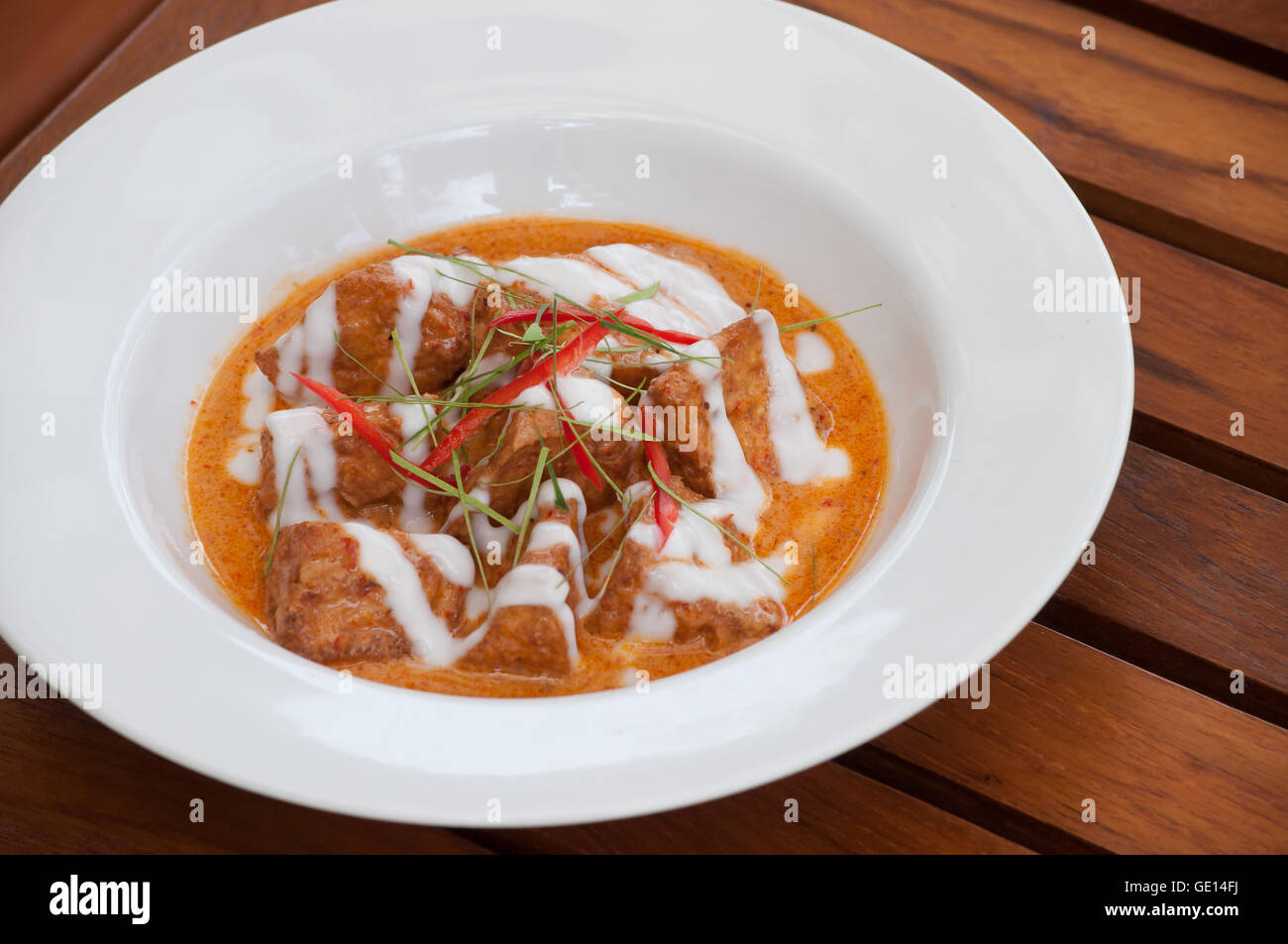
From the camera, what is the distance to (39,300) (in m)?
2.09

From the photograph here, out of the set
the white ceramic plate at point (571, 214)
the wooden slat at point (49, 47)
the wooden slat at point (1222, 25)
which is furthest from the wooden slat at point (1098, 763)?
the wooden slat at point (49, 47)

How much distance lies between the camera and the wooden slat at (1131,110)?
8.13 feet

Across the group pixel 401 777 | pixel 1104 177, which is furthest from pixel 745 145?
pixel 401 777

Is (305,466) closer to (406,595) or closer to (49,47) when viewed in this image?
(406,595)

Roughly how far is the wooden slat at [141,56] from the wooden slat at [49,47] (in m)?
0.10

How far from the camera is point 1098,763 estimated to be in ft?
5.68

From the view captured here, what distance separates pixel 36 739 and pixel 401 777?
66 centimetres

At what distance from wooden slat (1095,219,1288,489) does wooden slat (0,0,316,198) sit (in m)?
2.02

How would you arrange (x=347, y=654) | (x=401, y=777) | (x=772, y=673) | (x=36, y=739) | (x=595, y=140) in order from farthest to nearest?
(x=595, y=140), (x=347, y=654), (x=36, y=739), (x=772, y=673), (x=401, y=777)

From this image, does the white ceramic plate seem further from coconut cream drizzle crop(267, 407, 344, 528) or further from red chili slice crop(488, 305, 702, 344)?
red chili slice crop(488, 305, 702, 344)

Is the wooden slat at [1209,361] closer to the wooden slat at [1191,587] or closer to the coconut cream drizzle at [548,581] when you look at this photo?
the wooden slat at [1191,587]

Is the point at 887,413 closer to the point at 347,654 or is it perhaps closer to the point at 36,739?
the point at 347,654

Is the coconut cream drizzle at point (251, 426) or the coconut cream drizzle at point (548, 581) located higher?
the coconut cream drizzle at point (251, 426)

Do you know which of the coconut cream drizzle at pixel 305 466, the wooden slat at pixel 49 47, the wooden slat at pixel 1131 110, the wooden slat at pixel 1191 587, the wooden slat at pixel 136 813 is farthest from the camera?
the wooden slat at pixel 49 47
